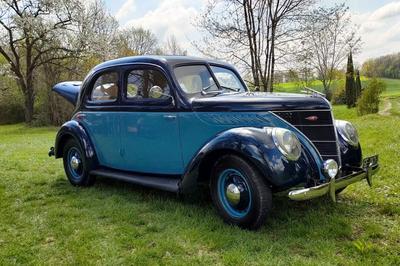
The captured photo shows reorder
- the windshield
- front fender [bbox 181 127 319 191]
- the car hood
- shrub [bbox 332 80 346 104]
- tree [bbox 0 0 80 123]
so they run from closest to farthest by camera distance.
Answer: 1. front fender [bbox 181 127 319 191]
2. the car hood
3. the windshield
4. tree [bbox 0 0 80 123]
5. shrub [bbox 332 80 346 104]

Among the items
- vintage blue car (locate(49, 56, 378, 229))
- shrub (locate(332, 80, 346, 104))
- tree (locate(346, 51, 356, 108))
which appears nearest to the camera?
vintage blue car (locate(49, 56, 378, 229))

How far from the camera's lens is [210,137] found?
14.0 feet

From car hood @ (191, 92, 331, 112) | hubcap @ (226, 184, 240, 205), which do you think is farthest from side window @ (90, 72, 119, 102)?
hubcap @ (226, 184, 240, 205)

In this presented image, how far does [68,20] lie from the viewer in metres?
24.9

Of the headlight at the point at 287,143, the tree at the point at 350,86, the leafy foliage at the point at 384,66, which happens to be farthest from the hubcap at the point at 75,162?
the leafy foliage at the point at 384,66

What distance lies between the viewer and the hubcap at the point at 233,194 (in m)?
3.88

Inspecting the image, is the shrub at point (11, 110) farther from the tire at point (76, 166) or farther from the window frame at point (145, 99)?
the window frame at point (145, 99)

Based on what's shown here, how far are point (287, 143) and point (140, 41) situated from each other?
116 ft

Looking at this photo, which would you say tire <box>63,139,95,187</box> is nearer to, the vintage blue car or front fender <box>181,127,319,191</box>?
the vintage blue car

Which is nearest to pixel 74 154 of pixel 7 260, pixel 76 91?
pixel 76 91

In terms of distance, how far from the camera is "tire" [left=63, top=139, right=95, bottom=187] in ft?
19.2

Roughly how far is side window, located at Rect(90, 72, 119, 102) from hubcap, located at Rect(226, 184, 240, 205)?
233 centimetres

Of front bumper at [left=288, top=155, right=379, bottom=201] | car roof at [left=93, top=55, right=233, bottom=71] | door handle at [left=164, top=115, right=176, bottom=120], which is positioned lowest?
front bumper at [left=288, top=155, right=379, bottom=201]

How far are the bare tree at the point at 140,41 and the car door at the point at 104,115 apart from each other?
1229 inches
